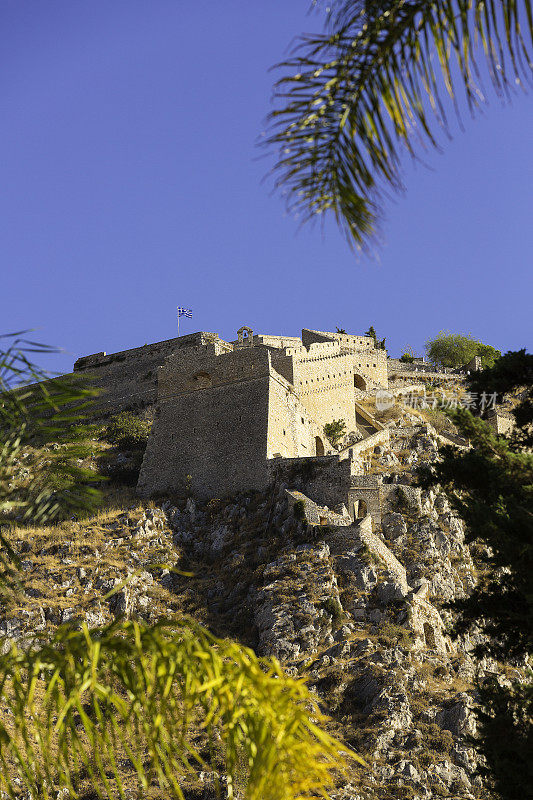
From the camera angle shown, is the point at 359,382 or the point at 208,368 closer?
the point at 208,368

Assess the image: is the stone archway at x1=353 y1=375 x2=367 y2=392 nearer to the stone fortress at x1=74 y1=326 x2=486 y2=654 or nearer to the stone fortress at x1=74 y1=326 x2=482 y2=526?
the stone fortress at x1=74 y1=326 x2=486 y2=654

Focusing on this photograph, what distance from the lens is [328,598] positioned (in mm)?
22016

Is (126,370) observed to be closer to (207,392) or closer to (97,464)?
(97,464)

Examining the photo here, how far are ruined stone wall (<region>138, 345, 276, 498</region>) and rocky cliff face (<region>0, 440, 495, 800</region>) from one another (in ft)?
4.74

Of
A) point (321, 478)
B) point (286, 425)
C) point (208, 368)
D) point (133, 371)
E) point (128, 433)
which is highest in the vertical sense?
point (133, 371)

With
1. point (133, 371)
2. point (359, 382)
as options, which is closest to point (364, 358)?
point (359, 382)

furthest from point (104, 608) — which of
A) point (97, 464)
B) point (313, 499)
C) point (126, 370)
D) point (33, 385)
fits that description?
point (126, 370)

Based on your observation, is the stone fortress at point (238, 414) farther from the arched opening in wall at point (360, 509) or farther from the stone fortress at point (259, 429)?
the arched opening in wall at point (360, 509)

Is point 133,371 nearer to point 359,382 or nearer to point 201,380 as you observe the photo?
point 359,382

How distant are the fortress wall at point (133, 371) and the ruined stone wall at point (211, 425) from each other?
424 inches

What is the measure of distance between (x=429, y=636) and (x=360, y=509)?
6.22 m

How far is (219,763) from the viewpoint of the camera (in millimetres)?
16562

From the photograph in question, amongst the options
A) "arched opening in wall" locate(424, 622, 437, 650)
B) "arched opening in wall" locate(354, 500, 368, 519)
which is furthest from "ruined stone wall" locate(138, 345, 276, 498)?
"arched opening in wall" locate(424, 622, 437, 650)

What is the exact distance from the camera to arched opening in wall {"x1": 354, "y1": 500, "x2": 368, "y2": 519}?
1052 inches
